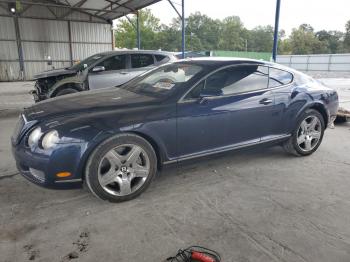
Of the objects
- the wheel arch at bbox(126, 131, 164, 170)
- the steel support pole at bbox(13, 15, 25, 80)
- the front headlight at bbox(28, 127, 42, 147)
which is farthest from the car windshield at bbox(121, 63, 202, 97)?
the steel support pole at bbox(13, 15, 25, 80)

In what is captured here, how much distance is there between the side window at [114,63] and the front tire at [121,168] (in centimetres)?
529

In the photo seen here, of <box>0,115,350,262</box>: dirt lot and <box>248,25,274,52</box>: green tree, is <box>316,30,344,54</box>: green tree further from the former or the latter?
<box>0,115,350,262</box>: dirt lot

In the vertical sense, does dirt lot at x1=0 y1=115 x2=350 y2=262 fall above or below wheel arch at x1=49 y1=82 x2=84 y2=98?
below

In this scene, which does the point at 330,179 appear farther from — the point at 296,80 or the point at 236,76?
the point at 236,76

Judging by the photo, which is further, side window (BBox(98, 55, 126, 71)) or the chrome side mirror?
side window (BBox(98, 55, 126, 71))

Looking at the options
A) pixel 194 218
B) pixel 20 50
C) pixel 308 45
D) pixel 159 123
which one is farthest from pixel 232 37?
pixel 194 218

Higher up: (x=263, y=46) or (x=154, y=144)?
(x=263, y=46)

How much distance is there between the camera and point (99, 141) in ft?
9.09

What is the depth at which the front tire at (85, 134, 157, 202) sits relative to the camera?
9.23 feet

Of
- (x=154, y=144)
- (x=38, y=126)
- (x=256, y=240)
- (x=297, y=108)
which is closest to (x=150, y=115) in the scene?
(x=154, y=144)

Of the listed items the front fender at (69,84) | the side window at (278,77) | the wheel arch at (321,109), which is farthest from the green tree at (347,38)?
the side window at (278,77)

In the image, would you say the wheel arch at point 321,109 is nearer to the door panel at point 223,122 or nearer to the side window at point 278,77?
the side window at point 278,77

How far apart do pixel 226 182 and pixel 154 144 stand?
1.04 metres

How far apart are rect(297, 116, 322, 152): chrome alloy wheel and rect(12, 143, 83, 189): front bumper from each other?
3.13 metres
